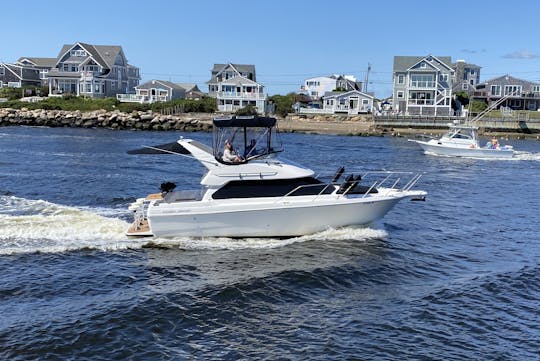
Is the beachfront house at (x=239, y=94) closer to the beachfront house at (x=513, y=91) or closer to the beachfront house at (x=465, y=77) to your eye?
the beachfront house at (x=465, y=77)

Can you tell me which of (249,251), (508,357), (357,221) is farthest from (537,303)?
(249,251)

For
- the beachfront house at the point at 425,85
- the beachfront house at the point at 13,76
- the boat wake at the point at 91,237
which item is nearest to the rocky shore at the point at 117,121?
the beachfront house at the point at 425,85

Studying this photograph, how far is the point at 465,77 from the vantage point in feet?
411

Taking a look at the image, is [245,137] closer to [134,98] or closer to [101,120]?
[101,120]

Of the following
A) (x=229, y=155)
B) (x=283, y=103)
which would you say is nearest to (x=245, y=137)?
(x=229, y=155)

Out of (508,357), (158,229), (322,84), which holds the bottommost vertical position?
(508,357)

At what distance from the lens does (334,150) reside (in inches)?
2052

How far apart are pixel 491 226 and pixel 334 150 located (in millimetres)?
31849

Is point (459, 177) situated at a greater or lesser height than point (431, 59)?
lesser

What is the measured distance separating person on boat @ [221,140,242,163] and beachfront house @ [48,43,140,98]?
81.1 m

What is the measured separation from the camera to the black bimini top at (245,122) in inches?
668

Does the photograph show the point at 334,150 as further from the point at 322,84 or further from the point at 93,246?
the point at 322,84

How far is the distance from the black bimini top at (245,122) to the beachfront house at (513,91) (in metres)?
88.4

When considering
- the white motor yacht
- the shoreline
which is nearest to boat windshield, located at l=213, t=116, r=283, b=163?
the white motor yacht
